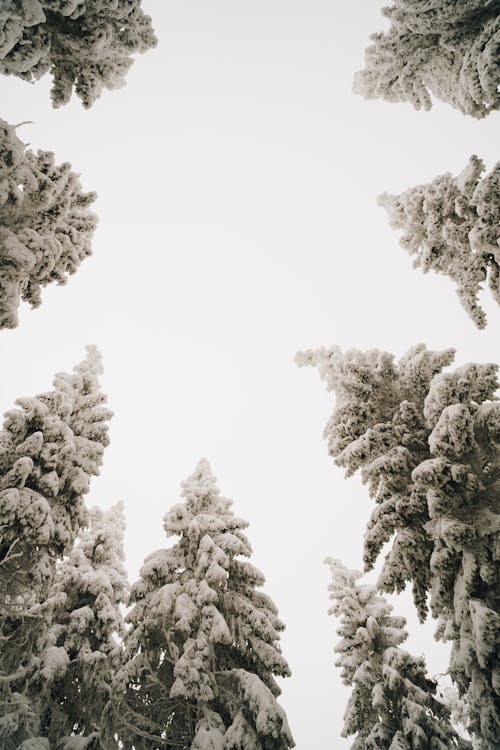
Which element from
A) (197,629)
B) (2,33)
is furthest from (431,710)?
(2,33)

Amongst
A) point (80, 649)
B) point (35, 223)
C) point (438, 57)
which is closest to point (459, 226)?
point (438, 57)

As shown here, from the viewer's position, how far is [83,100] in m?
10.5

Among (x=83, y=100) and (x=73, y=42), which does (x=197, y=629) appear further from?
(x=73, y=42)

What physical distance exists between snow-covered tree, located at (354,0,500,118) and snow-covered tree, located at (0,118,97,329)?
839 centimetres

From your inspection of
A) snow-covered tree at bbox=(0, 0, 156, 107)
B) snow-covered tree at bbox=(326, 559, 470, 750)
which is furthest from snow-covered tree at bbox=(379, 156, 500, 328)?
snow-covered tree at bbox=(326, 559, 470, 750)

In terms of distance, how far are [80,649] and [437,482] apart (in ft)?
34.3

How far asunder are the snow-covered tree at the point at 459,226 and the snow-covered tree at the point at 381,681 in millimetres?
10301

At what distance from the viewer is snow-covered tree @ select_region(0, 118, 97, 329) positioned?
332 inches

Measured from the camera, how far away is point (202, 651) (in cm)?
930

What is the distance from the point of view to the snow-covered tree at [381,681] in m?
10.4

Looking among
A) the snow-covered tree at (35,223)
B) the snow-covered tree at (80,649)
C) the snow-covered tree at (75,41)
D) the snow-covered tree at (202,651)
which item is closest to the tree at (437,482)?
the snow-covered tree at (202,651)

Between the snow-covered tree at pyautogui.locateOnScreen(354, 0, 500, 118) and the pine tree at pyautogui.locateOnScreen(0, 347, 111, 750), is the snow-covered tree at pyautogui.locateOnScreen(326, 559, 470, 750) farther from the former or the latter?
the snow-covered tree at pyautogui.locateOnScreen(354, 0, 500, 118)

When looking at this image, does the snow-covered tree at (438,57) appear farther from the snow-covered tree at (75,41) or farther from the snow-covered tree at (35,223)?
the snow-covered tree at (35,223)

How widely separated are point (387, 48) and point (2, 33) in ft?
28.2
